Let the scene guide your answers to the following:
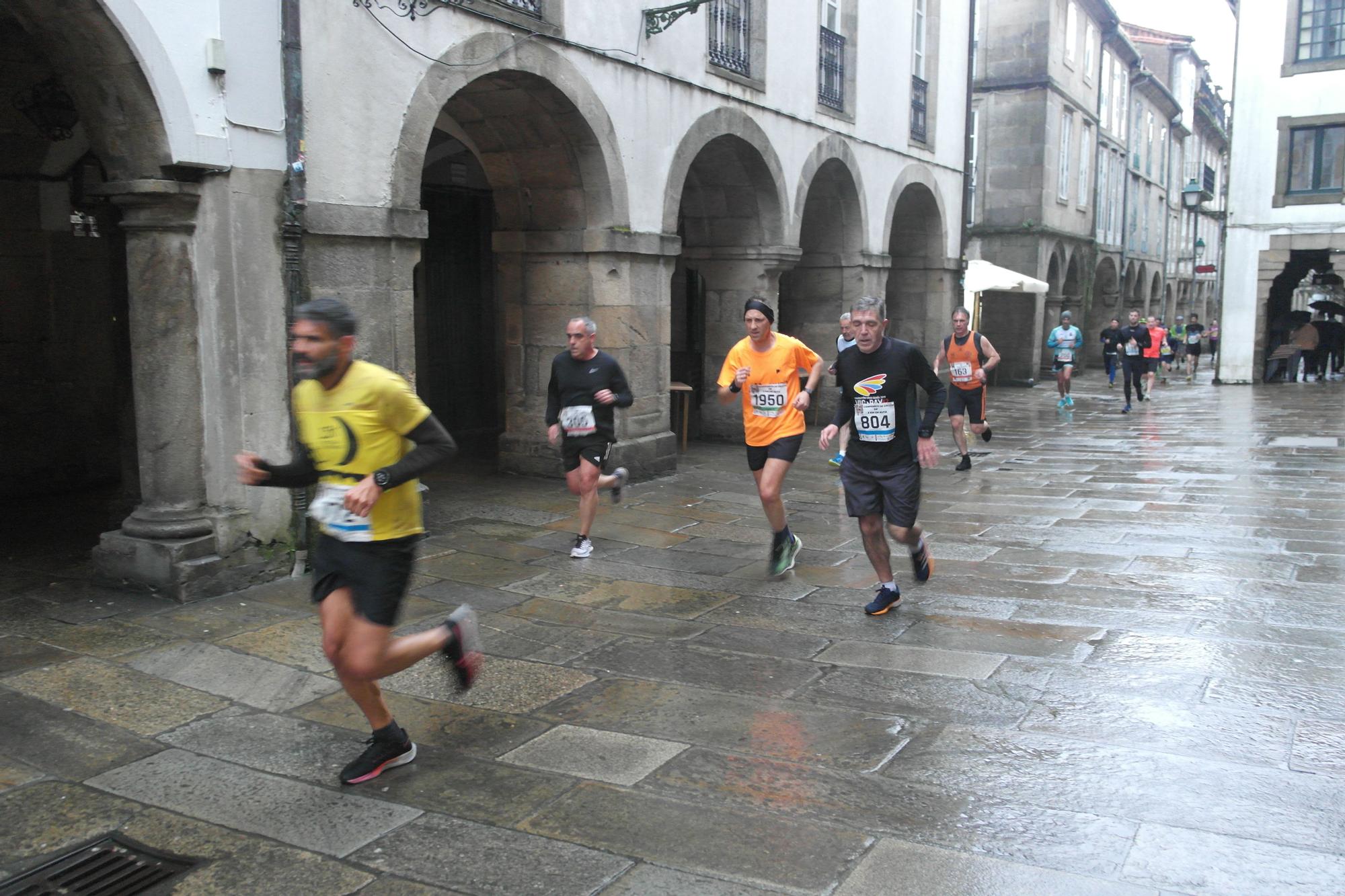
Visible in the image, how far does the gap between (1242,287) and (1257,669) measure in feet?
80.1

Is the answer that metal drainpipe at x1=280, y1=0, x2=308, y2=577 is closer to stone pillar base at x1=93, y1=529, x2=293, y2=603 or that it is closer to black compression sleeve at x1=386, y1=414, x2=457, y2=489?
stone pillar base at x1=93, y1=529, x2=293, y2=603

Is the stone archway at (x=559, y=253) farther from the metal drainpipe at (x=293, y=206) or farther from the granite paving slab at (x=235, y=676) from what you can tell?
the granite paving slab at (x=235, y=676)

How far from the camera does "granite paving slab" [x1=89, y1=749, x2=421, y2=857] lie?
3.64 m

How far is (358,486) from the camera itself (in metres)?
3.78

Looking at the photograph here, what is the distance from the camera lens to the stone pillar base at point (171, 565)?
21.0 feet

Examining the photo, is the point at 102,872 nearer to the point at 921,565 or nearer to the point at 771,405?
the point at 921,565

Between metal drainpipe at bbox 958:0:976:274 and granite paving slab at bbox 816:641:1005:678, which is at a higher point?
metal drainpipe at bbox 958:0:976:274

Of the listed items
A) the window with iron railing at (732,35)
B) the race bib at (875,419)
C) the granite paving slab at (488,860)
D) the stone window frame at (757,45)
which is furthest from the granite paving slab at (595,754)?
the stone window frame at (757,45)

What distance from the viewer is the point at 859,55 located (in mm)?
15648

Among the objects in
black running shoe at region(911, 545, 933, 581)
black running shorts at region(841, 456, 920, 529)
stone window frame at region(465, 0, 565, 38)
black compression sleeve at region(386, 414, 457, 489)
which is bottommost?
Result: black running shoe at region(911, 545, 933, 581)

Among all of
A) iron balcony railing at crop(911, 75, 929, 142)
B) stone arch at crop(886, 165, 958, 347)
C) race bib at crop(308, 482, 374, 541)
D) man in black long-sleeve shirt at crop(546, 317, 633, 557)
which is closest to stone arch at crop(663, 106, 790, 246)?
man in black long-sleeve shirt at crop(546, 317, 633, 557)

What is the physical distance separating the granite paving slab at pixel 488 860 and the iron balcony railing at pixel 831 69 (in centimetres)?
1253

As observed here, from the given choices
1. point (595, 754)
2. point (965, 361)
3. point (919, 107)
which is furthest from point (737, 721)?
point (919, 107)

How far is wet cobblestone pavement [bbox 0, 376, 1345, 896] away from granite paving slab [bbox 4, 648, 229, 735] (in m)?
0.02
